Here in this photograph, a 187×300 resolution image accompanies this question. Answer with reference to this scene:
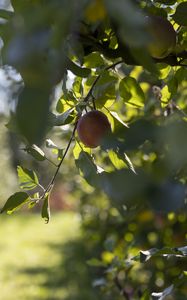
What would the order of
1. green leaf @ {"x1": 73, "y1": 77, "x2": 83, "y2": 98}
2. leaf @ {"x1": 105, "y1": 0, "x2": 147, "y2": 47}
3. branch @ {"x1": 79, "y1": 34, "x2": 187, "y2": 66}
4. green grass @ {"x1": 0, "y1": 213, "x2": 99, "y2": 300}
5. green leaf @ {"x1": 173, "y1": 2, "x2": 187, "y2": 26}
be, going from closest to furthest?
leaf @ {"x1": 105, "y1": 0, "x2": 147, "y2": 47}
branch @ {"x1": 79, "y1": 34, "x2": 187, "y2": 66}
green leaf @ {"x1": 173, "y1": 2, "x2": 187, "y2": 26}
green leaf @ {"x1": 73, "y1": 77, "x2": 83, "y2": 98}
green grass @ {"x1": 0, "y1": 213, "x2": 99, "y2": 300}

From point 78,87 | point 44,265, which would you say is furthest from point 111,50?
point 44,265

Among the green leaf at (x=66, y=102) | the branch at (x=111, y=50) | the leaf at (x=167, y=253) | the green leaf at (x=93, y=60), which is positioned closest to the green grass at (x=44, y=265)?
the leaf at (x=167, y=253)

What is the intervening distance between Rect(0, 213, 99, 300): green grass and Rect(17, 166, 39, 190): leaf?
2.58 m

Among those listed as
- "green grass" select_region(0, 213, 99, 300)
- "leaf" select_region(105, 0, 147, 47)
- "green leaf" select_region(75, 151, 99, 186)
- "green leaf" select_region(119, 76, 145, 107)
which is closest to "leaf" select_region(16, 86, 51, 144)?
"leaf" select_region(105, 0, 147, 47)

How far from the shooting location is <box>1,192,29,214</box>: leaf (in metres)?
0.84

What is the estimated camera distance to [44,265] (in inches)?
191

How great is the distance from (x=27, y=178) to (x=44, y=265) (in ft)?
13.4

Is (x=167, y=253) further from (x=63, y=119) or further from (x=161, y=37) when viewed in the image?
(x=161, y=37)

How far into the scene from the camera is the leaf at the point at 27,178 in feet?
2.99

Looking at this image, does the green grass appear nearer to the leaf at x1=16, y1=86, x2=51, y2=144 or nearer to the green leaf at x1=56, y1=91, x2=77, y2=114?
the green leaf at x1=56, y1=91, x2=77, y2=114

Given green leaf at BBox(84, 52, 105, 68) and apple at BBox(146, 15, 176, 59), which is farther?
green leaf at BBox(84, 52, 105, 68)

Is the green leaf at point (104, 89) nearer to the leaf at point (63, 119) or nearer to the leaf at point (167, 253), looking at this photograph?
the leaf at point (63, 119)

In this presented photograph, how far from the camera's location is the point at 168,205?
449mm

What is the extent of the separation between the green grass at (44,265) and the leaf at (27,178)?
8.46 feet
